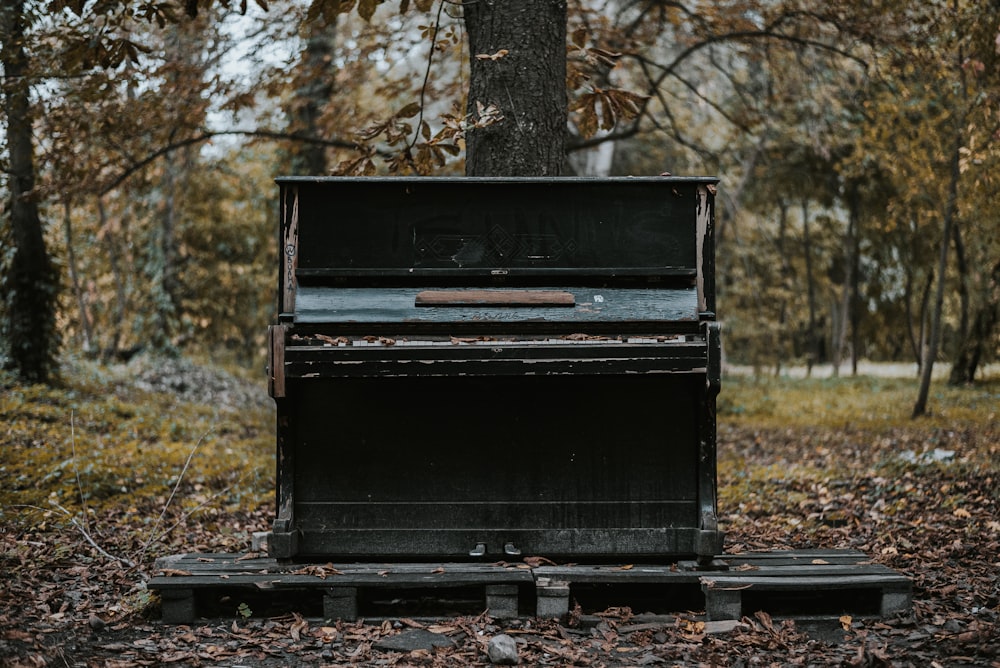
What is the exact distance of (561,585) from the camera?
4109 mm

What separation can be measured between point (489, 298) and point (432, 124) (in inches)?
481

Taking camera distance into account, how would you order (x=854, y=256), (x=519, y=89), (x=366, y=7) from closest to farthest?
1. (x=366, y=7)
2. (x=519, y=89)
3. (x=854, y=256)

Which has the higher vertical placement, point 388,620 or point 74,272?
point 74,272

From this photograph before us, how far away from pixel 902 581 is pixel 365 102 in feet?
40.3

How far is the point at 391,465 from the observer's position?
4500 millimetres

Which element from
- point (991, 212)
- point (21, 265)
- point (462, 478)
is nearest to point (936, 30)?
point (991, 212)

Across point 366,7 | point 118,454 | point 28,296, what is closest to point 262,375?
point 28,296

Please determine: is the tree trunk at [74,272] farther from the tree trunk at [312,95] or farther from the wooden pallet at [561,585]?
the wooden pallet at [561,585]

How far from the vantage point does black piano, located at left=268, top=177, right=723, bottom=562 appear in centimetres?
421

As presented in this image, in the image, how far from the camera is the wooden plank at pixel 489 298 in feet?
13.8

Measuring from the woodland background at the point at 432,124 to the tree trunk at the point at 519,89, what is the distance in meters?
0.10

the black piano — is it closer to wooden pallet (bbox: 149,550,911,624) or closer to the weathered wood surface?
the weathered wood surface

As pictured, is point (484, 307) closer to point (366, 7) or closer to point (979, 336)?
point (366, 7)

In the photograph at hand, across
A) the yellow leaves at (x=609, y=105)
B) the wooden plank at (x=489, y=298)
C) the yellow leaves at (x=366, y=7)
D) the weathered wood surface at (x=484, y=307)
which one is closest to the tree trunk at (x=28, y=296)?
the yellow leaves at (x=366, y=7)
